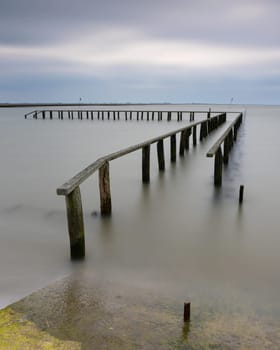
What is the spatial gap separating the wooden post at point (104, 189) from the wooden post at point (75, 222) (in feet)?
5.04

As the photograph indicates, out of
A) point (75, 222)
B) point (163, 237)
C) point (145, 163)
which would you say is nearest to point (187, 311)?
point (75, 222)

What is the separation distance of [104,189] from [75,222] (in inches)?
68.8

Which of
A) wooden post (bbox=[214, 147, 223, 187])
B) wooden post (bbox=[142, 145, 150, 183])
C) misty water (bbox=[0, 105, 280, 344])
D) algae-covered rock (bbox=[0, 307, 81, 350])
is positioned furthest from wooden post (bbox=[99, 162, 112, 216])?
algae-covered rock (bbox=[0, 307, 81, 350])

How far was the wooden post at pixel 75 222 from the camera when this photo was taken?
369 centimetres

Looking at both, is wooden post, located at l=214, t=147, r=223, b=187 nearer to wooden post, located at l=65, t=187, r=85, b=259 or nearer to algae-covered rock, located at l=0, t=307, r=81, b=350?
wooden post, located at l=65, t=187, r=85, b=259

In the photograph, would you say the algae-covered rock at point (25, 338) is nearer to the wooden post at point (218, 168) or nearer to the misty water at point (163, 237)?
the misty water at point (163, 237)

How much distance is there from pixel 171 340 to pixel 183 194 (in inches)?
188

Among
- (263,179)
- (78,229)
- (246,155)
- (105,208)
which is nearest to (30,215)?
(105,208)

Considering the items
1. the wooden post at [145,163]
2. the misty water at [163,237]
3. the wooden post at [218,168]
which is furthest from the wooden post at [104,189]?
the wooden post at [218,168]

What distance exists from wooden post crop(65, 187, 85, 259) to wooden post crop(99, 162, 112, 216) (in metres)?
1.54

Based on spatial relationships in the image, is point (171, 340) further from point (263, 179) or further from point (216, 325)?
point (263, 179)

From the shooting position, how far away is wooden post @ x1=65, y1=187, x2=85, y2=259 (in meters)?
3.69

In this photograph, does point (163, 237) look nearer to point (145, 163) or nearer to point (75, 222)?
point (75, 222)

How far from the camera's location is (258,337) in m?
2.49
